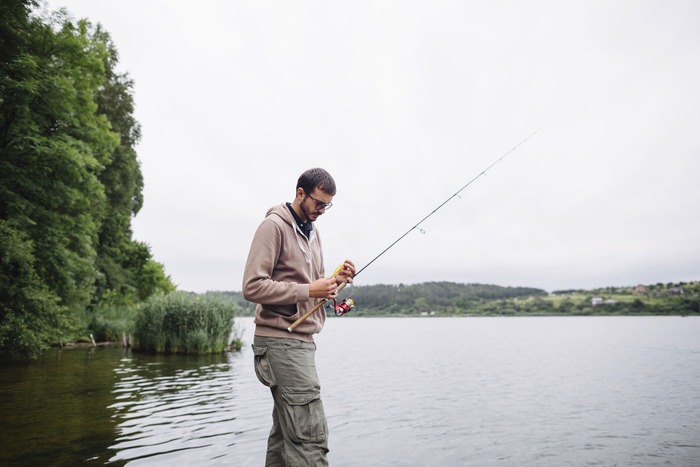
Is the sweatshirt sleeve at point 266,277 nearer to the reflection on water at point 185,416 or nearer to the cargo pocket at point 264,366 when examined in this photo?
the cargo pocket at point 264,366

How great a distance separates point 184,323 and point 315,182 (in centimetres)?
1669

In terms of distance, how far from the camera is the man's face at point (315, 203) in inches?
110

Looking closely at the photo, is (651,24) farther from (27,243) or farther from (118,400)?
(27,243)

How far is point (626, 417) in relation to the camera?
8711mm

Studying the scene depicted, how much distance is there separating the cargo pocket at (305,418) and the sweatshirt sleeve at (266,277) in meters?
0.55

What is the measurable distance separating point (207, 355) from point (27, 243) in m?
8.59

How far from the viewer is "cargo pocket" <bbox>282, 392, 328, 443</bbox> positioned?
2354 mm

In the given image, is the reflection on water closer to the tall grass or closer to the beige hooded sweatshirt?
the beige hooded sweatshirt

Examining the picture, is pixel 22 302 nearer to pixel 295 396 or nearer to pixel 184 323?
pixel 184 323

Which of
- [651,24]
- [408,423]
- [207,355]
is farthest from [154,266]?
[651,24]

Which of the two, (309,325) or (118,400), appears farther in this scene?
(118,400)

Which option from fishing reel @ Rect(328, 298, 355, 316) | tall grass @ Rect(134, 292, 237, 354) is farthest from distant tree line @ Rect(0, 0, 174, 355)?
fishing reel @ Rect(328, 298, 355, 316)

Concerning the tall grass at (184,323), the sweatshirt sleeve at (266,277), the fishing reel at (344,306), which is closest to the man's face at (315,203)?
the sweatshirt sleeve at (266,277)

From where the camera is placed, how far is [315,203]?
2818 millimetres
